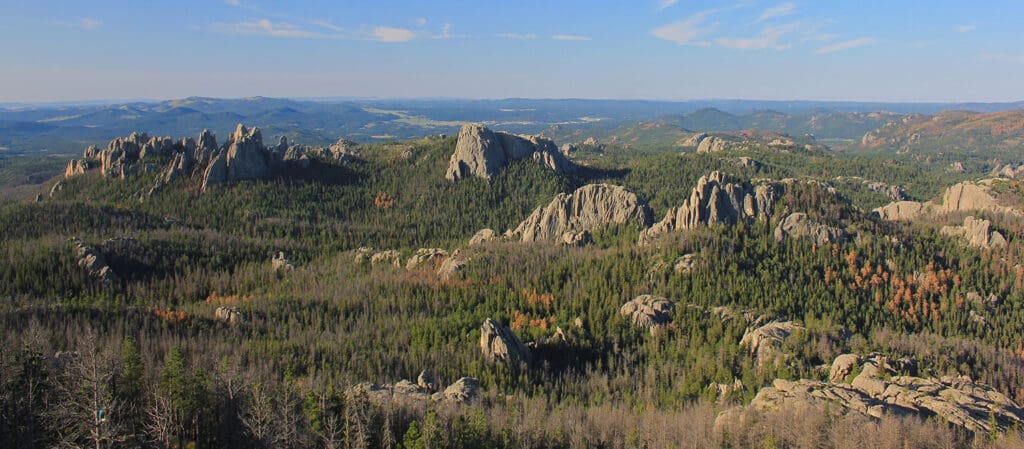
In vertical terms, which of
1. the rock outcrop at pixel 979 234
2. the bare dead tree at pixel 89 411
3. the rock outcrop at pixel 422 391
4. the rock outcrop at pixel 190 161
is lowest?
the rock outcrop at pixel 422 391

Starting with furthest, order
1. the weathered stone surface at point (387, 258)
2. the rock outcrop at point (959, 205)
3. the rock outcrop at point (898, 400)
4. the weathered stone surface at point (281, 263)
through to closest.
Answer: the rock outcrop at point (959, 205)
the weathered stone surface at point (387, 258)
the weathered stone surface at point (281, 263)
the rock outcrop at point (898, 400)

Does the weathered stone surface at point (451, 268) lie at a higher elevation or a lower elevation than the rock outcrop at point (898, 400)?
lower

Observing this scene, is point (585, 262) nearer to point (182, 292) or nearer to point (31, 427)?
point (182, 292)

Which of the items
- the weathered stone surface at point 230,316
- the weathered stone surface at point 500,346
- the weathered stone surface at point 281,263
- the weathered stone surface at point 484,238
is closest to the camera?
the weathered stone surface at point 500,346

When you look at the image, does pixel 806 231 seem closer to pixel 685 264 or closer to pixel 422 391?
pixel 685 264

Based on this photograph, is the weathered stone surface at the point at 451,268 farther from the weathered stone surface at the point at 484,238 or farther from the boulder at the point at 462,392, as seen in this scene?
the boulder at the point at 462,392

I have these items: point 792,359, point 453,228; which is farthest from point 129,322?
point 453,228

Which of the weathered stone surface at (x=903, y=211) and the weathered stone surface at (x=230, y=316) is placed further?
the weathered stone surface at (x=903, y=211)

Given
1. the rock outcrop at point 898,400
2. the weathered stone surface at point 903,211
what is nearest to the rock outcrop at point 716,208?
the weathered stone surface at point 903,211
